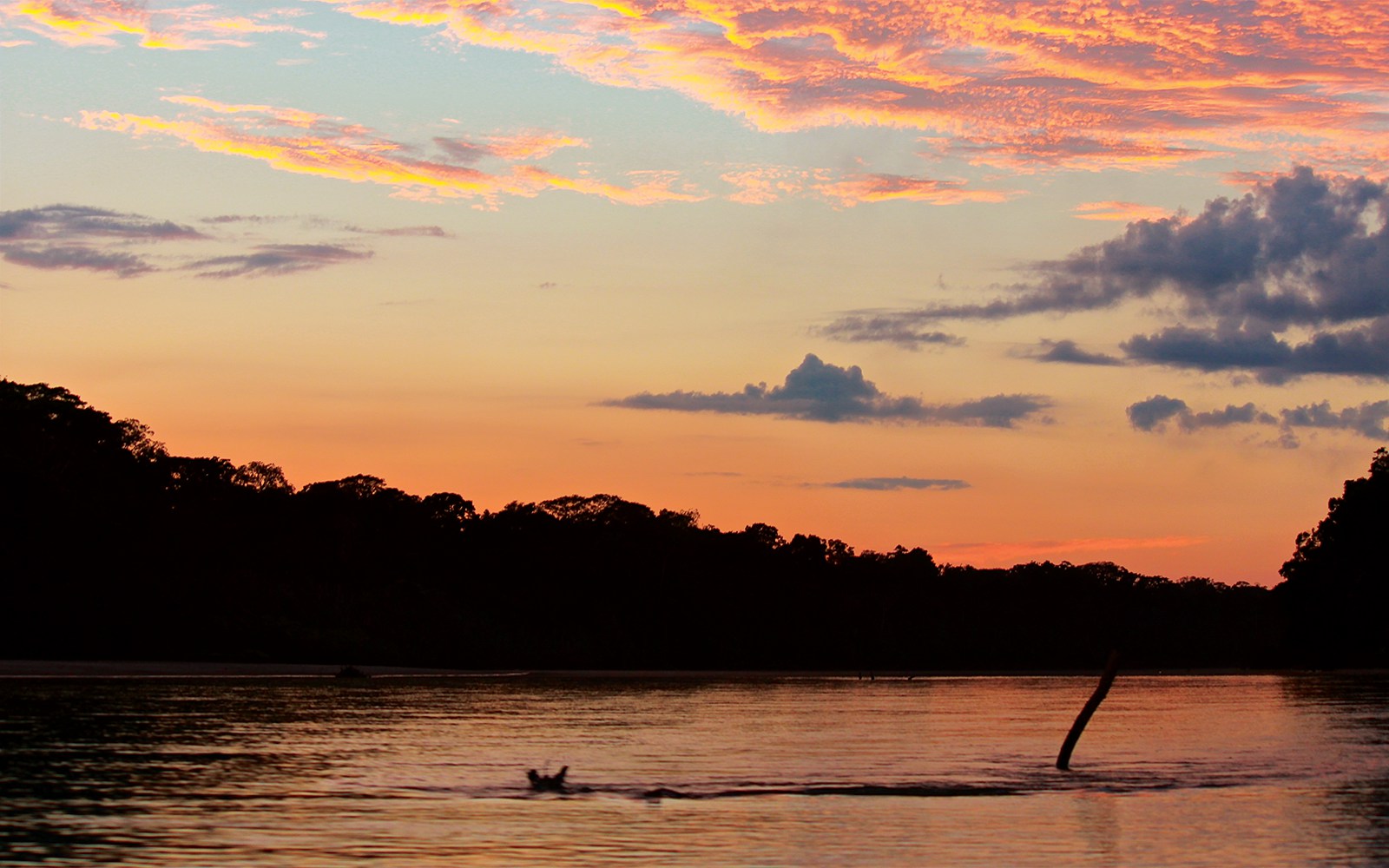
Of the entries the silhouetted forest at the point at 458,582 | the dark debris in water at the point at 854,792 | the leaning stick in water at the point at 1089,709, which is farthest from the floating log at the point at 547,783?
the silhouetted forest at the point at 458,582

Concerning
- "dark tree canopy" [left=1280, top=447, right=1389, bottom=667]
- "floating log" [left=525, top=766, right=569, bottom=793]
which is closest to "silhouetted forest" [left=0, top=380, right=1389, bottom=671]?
"dark tree canopy" [left=1280, top=447, right=1389, bottom=667]

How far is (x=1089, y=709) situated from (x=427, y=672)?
85057 millimetres

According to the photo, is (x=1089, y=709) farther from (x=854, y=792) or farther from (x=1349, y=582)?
(x=1349, y=582)

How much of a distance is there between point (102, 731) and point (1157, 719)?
1664 inches

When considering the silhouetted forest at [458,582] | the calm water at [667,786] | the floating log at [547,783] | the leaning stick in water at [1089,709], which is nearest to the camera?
the calm water at [667,786]

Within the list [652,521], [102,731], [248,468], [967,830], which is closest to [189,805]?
[967,830]

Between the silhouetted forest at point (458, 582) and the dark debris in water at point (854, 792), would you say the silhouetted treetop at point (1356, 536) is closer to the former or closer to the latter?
the silhouetted forest at point (458, 582)

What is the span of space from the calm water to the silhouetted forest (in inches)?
1516

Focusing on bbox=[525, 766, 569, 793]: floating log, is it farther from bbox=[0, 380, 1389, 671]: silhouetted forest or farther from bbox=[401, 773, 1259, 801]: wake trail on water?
bbox=[0, 380, 1389, 671]: silhouetted forest

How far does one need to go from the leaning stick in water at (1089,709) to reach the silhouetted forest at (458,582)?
7991 centimetres

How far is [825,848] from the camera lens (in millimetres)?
25297

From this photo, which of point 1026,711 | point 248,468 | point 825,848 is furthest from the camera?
point 248,468

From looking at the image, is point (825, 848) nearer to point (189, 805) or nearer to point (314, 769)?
point (189, 805)

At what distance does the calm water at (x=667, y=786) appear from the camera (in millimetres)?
24984
